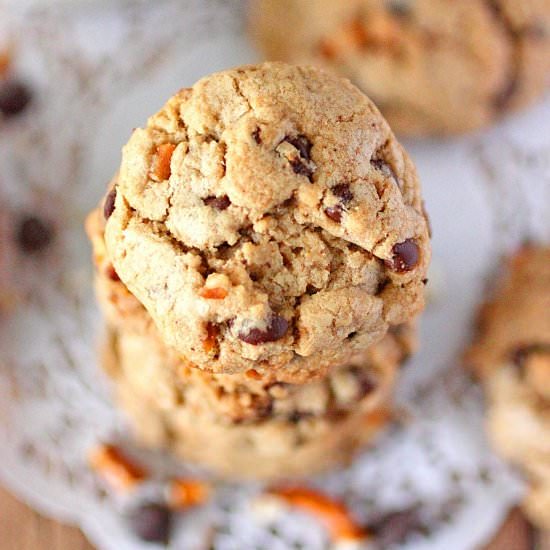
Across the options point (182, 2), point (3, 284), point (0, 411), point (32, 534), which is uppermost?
point (182, 2)

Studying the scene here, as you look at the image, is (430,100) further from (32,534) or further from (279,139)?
(32,534)

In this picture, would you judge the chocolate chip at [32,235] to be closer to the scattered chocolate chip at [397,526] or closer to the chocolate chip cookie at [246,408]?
the chocolate chip cookie at [246,408]

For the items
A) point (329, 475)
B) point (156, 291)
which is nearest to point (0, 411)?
point (329, 475)

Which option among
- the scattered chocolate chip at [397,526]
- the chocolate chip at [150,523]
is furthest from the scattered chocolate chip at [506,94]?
the chocolate chip at [150,523]

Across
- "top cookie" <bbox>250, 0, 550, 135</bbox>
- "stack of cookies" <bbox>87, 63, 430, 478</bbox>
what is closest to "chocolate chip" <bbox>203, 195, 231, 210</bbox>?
"stack of cookies" <bbox>87, 63, 430, 478</bbox>

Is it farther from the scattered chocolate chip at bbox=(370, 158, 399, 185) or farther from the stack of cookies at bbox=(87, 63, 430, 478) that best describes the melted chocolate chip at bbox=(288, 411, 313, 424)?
the scattered chocolate chip at bbox=(370, 158, 399, 185)

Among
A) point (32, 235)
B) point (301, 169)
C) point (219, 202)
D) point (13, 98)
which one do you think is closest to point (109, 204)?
point (219, 202)

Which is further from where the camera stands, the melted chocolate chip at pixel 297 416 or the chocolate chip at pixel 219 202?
the melted chocolate chip at pixel 297 416
